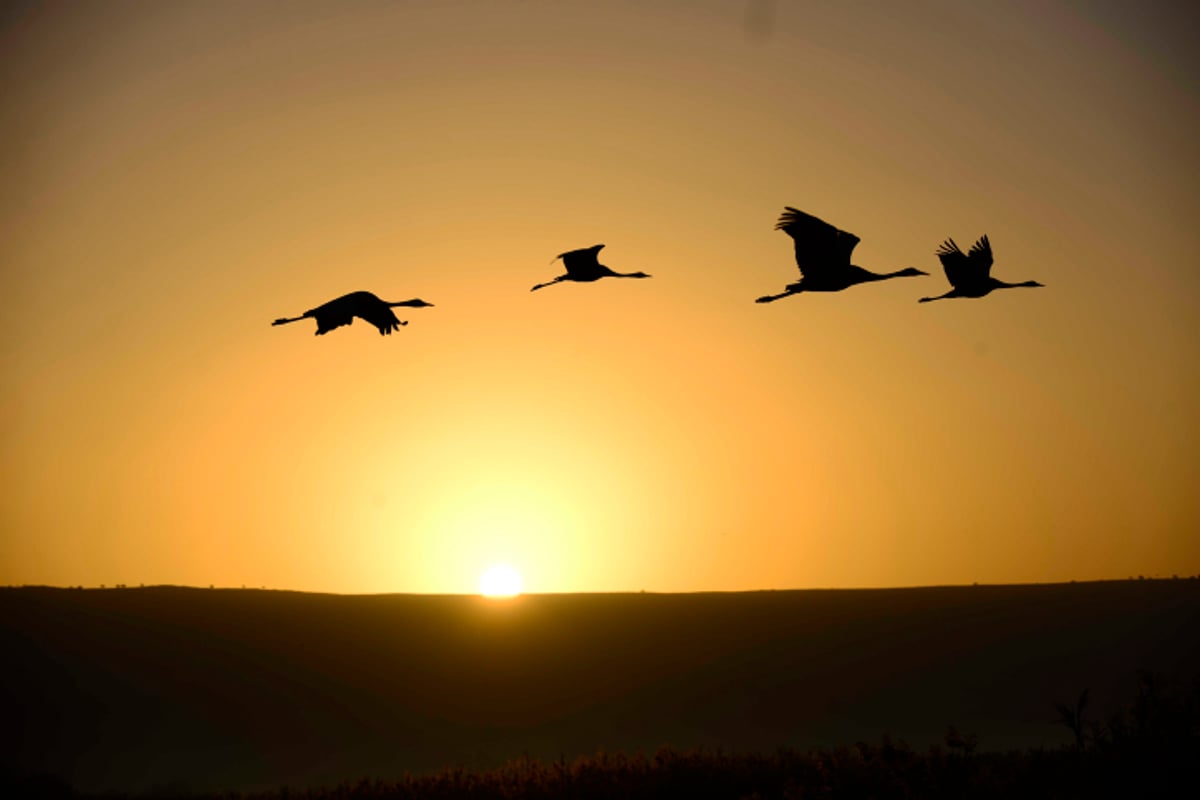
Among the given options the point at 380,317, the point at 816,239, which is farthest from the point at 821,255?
the point at 380,317

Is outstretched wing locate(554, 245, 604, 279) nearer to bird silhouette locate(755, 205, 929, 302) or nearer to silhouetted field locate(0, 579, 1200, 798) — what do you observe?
bird silhouette locate(755, 205, 929, 302)

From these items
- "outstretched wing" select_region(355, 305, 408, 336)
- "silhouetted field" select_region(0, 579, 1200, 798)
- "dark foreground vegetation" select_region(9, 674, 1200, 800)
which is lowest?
"dark foreground vegetation" select_region(9, 674, 1200, 800)

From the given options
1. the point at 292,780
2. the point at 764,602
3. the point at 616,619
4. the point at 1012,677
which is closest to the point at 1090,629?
the point at 1012,677

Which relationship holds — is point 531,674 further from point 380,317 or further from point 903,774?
point 380,317

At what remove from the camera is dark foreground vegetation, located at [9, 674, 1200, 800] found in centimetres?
1872

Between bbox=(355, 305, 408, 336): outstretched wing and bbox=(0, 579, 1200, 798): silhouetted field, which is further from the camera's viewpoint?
bbox=(0, 579, 1200, 798): silhouetted field

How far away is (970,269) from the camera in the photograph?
1903 cm

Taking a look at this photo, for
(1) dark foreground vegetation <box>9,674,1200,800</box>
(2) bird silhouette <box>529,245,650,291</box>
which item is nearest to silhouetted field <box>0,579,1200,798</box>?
(1) dark foreground vegetation <box>9,674,1200,800</box>

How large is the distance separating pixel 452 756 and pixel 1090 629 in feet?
74.1

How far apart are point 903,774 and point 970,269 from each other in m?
6.11

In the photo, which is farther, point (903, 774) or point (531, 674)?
point (531, 674)

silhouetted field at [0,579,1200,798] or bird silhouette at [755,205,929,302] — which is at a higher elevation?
bird silhouette at [755,205,929,302]

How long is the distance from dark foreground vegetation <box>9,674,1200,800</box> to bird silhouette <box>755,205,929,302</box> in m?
5.31

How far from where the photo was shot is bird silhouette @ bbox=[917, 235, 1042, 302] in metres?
18.9
